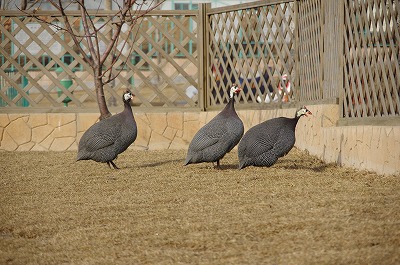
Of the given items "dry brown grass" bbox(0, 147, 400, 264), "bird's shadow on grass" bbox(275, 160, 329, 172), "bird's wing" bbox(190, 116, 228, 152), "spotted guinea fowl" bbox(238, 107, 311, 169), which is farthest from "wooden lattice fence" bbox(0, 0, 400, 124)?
"bird's wing" bbox(190, 116, 228, 152)

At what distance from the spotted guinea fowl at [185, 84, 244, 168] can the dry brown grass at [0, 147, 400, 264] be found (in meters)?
0.19

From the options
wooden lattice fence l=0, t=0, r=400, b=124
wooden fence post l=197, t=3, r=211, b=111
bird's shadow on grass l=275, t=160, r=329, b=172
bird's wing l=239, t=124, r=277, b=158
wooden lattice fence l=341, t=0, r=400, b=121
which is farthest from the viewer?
wooden fence post l=197, t=3, r=211, b=111

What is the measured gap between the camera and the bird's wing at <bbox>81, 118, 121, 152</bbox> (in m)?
8.95

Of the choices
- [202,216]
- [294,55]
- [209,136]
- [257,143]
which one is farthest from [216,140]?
[202,216]

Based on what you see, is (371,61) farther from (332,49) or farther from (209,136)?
(209,136)

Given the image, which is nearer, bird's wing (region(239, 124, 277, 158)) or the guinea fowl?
bird's wing (region(239, 124, 277, 158))

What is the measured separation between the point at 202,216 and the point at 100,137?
10.8 ft

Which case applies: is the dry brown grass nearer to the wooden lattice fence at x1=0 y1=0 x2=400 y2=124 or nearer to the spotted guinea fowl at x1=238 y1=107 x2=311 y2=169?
the spotted guinea fowl at x1=238 y1=107 x2=311 y2=169

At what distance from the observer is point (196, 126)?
1154 centimetres

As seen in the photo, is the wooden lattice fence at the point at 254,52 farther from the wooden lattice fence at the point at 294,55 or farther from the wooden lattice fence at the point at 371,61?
the wooden lattice fence at the point at 371,61

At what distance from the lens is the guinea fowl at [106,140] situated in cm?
896

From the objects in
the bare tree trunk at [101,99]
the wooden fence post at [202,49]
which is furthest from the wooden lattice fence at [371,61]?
the wooden fence post at [202,49]

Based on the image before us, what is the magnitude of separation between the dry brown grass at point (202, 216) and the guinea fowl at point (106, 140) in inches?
7.0

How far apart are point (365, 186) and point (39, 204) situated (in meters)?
2.46
